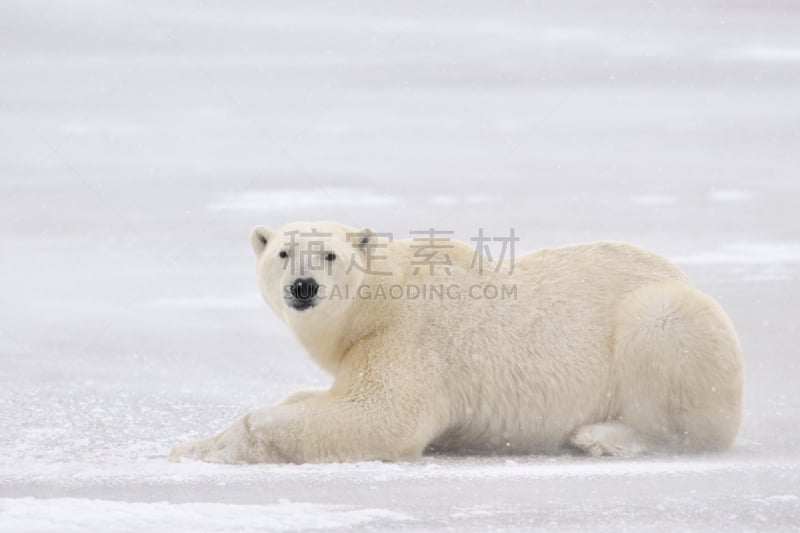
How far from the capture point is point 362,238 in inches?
233

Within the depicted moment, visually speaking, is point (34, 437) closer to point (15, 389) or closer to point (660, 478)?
point (15, 389)

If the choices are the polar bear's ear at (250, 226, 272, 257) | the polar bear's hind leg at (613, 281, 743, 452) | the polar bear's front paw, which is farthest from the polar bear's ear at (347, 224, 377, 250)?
the polar bear's hind leg at (613, 281, 743, 452)

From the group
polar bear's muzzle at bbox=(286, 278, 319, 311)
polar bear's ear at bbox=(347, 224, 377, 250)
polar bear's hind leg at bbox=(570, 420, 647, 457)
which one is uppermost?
polar bear's ear at bbox=(347, 224, 377, 250)

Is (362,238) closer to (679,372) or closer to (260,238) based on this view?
(260,238)

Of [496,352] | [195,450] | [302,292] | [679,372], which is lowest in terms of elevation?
[195,450]

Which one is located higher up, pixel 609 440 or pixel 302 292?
pixel 302 292

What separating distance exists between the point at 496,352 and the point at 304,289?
1015 mm

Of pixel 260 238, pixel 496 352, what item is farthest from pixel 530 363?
pixel 260 238

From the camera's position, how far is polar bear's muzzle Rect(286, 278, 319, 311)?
5527 mm

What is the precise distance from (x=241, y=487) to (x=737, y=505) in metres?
1.96

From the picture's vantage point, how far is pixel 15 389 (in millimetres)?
7434

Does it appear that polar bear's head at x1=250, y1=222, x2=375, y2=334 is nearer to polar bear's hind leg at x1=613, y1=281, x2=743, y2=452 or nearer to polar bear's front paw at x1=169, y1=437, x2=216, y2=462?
polar bear's front paw at x1=169, y1=437, x2=216, y2=462

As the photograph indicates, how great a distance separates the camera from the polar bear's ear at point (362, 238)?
5906mm

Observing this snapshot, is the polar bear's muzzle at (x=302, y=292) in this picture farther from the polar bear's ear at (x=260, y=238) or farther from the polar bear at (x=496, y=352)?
the polar bear's ear at (x=260, y=238)
